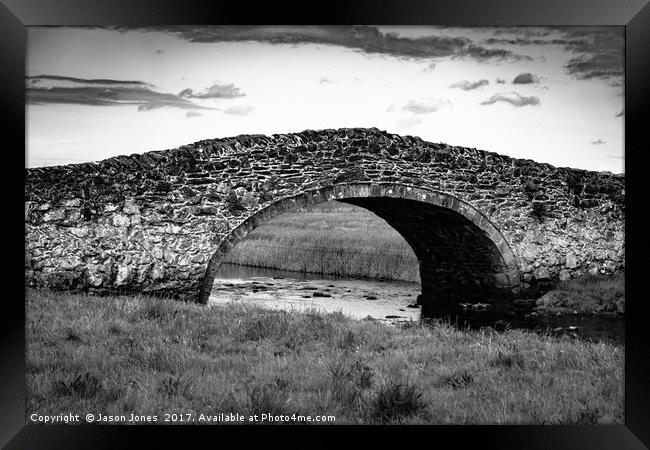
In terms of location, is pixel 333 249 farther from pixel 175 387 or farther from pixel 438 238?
pixel 175 387

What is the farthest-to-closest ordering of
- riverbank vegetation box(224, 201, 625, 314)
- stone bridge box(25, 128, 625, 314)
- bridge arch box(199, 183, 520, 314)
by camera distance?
riverbank vegetation box(224, 201, 625, 314) < bridge arch box(199, 183, 520, 314) < stone bridge box(25, 128, 625, 314)

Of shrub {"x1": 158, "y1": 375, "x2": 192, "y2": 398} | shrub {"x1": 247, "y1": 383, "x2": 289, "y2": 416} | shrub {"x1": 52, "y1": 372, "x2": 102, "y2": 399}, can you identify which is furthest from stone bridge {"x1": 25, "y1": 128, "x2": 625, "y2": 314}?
shrub {"x1": 247, "y1": 383, "x2": 289, "y2": 416}

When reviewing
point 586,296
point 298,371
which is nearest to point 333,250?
point 586,296

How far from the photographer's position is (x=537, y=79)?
24.9ft

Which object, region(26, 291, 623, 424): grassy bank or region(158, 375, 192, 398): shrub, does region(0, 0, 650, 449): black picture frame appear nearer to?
region(26, 291, 623, 424): grassy bank

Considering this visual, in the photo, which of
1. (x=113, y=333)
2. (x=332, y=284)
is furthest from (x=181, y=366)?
(x=332, y=284)

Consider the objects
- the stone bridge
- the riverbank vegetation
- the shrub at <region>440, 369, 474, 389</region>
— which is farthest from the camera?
the riverbank vegetation

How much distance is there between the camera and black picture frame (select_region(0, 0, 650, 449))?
5.80 m

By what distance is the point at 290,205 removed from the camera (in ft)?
32.6

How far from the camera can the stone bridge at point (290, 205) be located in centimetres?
909

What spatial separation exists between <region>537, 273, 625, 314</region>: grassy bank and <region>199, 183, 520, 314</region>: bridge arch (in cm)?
72

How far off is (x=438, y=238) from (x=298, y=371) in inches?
290
